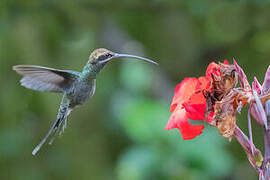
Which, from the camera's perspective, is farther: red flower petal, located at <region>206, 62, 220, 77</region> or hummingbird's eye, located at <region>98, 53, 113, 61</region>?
hummingbird's eye, located at <region>98, 53, 113, 61</region>

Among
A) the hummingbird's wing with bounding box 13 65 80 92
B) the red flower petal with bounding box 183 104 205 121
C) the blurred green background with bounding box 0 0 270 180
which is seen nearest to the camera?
the red flower petal with bounding box 183 104 205 121

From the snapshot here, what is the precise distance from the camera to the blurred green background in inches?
94.2

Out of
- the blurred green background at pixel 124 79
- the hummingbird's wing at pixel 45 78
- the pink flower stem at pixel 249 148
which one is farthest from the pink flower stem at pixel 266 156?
the blurred green background at pixel 124 79

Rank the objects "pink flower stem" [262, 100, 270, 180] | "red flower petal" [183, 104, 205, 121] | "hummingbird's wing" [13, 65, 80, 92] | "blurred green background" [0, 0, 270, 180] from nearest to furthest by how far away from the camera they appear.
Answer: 1. "pink flower stem" [262, 100, 270, 180]
2. "red flower petal" [183, 104, 205, 121]
3. "hummingbird's wing" [13, 65, 80, 92]
4. "blurred green background" [0, 0, 270, 180]

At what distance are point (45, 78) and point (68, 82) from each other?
132mm

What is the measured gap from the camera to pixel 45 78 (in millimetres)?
1737

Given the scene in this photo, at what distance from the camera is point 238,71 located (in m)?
1.22

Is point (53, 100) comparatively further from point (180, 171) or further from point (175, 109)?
point (175, 109)

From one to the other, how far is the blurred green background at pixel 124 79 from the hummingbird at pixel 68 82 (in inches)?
25.9

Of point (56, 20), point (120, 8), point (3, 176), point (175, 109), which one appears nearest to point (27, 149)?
point (3, 176)

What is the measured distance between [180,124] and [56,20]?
163 cm

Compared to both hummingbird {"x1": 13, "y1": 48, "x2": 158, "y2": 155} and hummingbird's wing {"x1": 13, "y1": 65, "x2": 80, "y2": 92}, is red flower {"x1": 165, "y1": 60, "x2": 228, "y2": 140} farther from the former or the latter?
hummingbird's wing {"x1": 13, "y1": 65, "x2": 80, "y2": 92}

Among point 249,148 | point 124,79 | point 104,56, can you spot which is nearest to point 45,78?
point 104,56

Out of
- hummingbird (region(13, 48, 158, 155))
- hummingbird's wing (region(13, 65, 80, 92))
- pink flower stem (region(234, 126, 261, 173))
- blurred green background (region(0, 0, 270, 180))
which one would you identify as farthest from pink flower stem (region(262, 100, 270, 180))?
blurred green background (region(0, 0, 270, 180))
